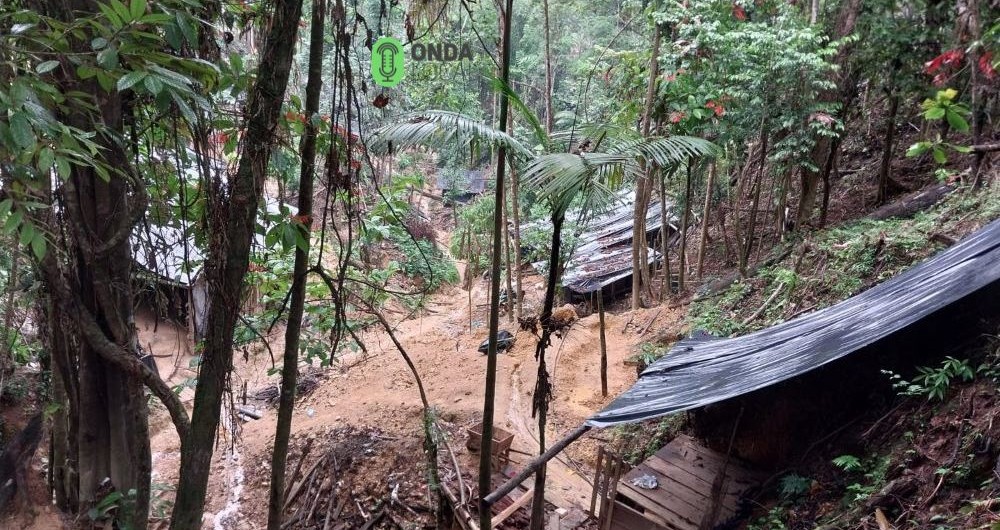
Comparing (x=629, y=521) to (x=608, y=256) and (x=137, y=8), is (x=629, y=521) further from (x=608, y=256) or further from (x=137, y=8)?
(x=608, y=256)

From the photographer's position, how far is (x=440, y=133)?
3465 millimetres

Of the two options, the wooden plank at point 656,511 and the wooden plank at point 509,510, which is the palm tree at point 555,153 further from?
the wooden plank at point 509,510

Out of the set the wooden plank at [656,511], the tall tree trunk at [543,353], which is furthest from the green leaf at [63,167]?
the wooden plank at [656,511]

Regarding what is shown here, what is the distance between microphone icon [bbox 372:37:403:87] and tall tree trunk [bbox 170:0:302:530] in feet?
3.52

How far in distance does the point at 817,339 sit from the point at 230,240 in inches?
142

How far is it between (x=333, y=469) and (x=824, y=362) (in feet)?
16.0

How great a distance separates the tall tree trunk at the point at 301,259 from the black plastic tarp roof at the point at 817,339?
1877 mm

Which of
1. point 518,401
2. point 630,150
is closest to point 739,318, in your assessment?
point 518,401

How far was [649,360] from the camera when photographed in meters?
7.46

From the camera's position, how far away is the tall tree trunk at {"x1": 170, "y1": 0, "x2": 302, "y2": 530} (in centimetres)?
238

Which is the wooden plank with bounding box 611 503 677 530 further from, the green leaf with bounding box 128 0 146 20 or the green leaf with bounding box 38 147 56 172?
the green leaf with bounding box 128 0 146 20

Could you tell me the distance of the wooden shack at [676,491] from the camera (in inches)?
170

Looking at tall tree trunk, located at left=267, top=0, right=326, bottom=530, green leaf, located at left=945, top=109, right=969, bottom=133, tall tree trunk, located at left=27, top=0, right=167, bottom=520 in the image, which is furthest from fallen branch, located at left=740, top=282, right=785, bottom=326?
tall tree trunk, located at left=27, top=0, right=167, bottom=520

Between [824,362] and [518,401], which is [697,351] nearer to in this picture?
[824,362]
